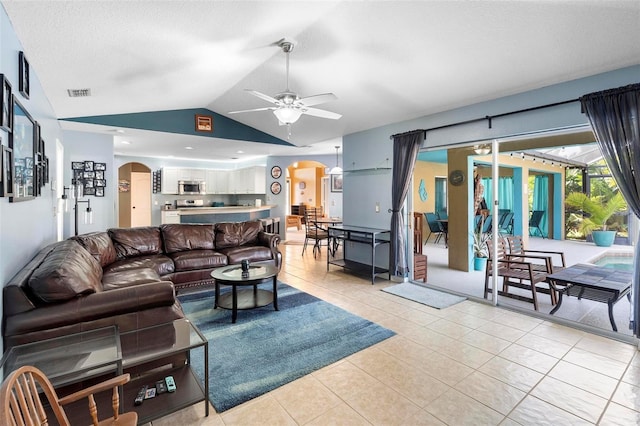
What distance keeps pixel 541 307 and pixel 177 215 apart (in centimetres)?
688

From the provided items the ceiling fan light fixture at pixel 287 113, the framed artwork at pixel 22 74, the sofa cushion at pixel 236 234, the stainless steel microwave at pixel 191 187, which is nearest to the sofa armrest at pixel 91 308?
the framed artwork at pixel 22 74

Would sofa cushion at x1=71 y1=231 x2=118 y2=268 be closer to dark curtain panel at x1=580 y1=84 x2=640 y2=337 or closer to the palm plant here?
dark curtain panel at x1=580 y1=84 x2=640 y2=337

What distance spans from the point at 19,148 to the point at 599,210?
767 centimetres

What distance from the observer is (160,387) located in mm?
1992

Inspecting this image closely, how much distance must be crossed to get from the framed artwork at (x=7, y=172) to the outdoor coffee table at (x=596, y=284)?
4.69 m

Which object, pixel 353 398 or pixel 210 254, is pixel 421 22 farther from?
pixel 210 254

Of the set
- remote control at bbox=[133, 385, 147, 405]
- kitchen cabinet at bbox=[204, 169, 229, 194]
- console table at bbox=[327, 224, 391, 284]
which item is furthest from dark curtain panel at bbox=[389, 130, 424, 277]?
kitchen cabinet at bbox=[204, 169, 229, 194]

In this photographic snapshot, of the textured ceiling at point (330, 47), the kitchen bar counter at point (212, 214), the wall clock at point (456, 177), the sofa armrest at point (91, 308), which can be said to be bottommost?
the sofa armrest at point (91, 308)

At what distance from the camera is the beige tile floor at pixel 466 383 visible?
1.95 m

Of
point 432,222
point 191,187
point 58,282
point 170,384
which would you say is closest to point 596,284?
point 170,384

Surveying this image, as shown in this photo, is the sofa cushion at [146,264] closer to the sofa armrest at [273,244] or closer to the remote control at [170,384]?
the sofa armrest at [273,244]

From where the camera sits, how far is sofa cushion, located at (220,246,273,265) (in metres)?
4.82

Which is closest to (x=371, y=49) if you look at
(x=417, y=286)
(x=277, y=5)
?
(x=277, y=5)

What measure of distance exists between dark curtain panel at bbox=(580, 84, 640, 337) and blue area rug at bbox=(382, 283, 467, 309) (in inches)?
66.4
